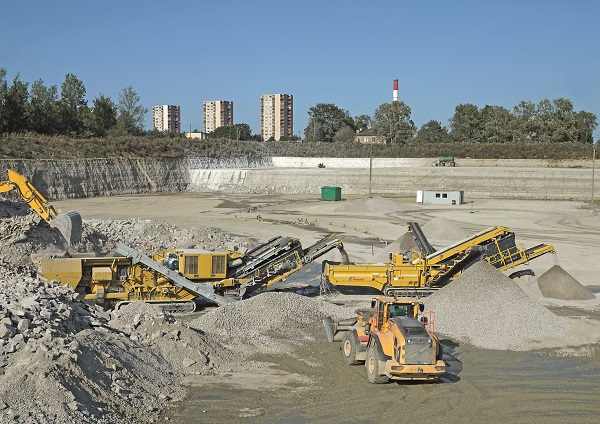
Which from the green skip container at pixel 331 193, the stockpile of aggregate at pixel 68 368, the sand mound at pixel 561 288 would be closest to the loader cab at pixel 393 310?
the stockpile of aggregate at pixel 68 368

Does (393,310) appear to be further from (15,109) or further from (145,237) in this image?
(15,109)

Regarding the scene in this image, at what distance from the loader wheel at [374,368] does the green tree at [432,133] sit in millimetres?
108302

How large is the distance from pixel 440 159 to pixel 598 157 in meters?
19.2

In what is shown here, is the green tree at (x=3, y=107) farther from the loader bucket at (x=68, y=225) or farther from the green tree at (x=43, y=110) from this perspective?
the loader bucket at (x=68, y=225)

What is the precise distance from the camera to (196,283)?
20266 millimetres

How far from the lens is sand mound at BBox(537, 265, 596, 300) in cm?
2330

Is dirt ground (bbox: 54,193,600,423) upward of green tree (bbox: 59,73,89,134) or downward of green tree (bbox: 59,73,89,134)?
downward

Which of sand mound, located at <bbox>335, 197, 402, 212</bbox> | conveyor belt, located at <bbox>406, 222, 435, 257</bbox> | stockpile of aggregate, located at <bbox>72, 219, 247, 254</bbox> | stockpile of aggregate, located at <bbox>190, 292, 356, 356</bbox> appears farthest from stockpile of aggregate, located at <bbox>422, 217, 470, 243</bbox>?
stockpile of aggregate, located at <bbox>190, 292, 356, 356</bbox>

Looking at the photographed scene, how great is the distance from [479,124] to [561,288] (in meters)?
109

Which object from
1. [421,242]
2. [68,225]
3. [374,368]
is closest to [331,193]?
[68,225]

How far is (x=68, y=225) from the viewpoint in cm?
2677

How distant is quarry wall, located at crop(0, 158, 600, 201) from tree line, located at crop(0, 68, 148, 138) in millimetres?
12738

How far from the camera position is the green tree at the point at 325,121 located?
479ft

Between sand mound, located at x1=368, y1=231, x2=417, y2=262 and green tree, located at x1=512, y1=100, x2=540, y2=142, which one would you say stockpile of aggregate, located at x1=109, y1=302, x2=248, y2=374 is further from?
green tree, located at x1=512, y1=100, x2=540, y2=142
